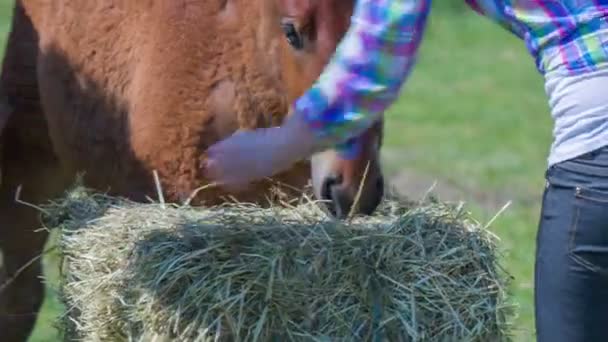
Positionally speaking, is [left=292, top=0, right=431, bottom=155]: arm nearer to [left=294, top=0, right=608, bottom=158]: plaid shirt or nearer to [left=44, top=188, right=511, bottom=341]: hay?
[left=294, top=0, right=608, bottom=158]: plaid shirt

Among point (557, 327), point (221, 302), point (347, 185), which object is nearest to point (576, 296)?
point (557, 327)

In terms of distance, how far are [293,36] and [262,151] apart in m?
1.50

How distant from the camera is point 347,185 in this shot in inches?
149

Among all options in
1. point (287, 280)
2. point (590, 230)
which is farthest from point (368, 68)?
point (287, 280)

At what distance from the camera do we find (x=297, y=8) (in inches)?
156

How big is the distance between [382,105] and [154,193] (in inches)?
79.1

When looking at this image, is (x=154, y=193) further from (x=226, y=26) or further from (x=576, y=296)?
(x=576, y=296)

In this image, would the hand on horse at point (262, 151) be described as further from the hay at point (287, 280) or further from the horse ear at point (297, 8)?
the horse ear at point (297, 8)

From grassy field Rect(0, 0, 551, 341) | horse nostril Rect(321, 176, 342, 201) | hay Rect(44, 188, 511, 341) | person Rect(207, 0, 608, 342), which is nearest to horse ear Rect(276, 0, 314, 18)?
horse nostril Rect(321, 176, 342, 201)

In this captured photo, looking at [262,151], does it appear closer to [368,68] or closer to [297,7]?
[368,68]

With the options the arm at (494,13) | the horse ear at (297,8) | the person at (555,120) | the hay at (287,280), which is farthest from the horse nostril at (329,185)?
the arm at (494,13)

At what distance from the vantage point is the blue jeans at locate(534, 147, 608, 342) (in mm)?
2729

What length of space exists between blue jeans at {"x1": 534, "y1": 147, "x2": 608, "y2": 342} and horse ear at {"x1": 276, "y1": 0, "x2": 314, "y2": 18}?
1246 mm

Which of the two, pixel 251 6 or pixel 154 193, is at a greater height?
pixel 251 6
